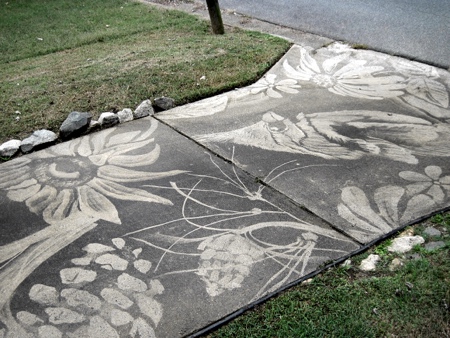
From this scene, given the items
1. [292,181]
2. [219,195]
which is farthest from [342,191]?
[219,195]

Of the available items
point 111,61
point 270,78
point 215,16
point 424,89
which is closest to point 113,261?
point 270,78

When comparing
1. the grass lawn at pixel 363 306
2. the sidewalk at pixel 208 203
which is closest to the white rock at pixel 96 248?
the sidewalk at pixel 208 203

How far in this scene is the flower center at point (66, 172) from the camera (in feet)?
7.67

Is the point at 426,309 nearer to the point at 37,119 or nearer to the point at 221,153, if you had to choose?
the point at 221,153

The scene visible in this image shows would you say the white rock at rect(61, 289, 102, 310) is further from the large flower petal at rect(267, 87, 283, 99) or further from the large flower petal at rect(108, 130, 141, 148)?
the large flower petal at rect(267, 87, 283, 99)

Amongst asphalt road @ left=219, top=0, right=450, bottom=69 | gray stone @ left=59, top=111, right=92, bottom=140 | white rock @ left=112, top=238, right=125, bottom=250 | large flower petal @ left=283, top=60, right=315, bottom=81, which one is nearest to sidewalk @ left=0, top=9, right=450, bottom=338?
white rock @ left=112, top=238, right=125, bottom=250

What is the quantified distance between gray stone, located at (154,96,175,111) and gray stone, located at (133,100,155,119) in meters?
0.05

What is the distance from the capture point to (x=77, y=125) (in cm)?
279

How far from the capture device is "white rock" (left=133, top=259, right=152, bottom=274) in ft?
5.83

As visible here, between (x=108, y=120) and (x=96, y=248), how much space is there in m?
1.18

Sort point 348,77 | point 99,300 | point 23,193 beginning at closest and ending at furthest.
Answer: point 99,300
point 23,193
point 348,77

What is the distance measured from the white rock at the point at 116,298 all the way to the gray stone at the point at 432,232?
3.84ft

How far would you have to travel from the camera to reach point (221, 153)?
250 cm

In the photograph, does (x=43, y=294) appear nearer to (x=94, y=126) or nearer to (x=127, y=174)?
(x=127, y=174)
